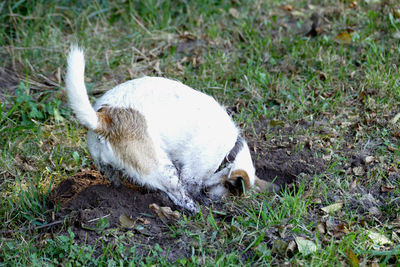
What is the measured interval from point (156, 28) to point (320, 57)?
2.06 meters

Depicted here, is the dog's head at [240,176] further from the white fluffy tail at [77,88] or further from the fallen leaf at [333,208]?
the white fluffy tail at [77,88]

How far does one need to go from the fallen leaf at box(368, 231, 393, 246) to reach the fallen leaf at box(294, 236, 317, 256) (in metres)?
0.40

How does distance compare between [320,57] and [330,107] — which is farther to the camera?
[320,57]

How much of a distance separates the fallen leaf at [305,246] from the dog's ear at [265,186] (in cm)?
67

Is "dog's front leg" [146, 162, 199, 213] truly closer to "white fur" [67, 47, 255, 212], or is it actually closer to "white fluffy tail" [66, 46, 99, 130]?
Answer: "white fur" [67, 47, 255, 212]

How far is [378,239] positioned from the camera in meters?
3.06

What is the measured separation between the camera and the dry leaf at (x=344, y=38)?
17.9 feet

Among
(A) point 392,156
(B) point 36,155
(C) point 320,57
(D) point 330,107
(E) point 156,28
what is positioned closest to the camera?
(A) point 392,156

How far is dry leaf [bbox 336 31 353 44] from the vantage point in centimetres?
546

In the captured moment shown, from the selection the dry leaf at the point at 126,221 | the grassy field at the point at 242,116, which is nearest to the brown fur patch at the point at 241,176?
the grassy field at the point at 242,116

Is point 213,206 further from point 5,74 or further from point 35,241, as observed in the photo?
point 5,74

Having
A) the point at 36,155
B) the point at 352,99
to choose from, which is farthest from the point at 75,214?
the point at 352,99

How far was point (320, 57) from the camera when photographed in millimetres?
5258

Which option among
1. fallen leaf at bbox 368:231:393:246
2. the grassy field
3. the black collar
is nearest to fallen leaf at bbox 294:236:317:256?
the grassy field
